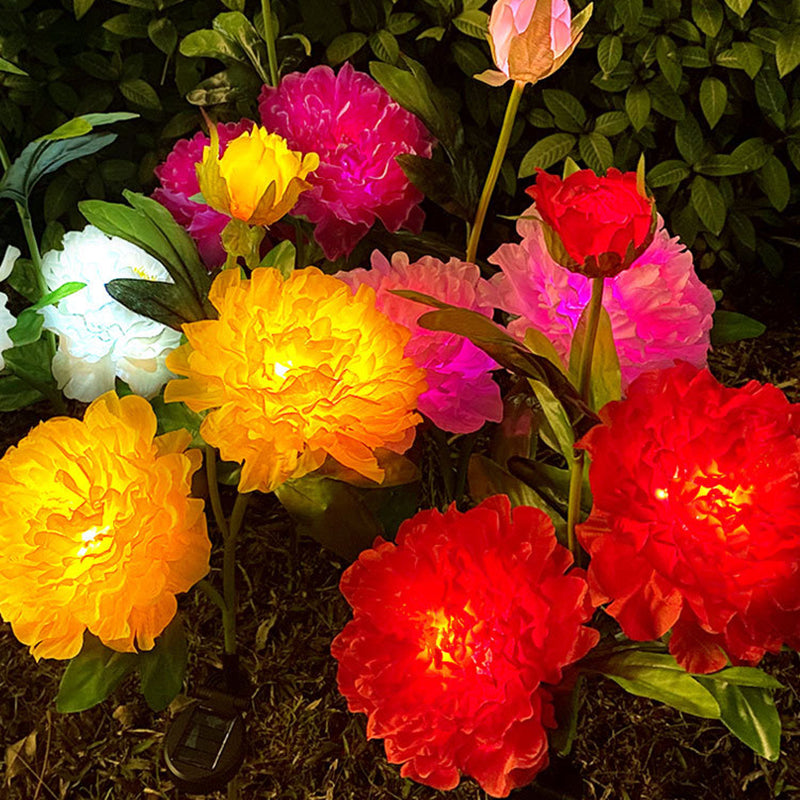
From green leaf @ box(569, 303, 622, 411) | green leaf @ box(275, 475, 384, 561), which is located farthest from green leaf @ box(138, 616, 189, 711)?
green leaf @ box(569, 303, 622, 411)

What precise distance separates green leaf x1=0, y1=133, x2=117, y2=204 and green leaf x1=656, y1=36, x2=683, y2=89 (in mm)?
705

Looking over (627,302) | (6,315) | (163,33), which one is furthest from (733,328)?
(163,33)

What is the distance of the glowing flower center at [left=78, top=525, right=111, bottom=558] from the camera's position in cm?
54

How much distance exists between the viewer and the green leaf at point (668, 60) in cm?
112

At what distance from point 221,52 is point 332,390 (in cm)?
46

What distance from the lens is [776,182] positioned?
47.6 inches

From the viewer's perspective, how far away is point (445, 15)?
41.9 inches

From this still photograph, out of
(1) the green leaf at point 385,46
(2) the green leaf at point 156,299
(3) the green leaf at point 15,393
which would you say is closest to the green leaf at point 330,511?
(2) the green leaf at point 156,299

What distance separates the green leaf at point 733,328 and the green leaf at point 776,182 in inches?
22.7

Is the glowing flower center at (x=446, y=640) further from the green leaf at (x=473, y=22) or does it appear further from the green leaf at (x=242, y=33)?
the green leaf at (x=473, y=22)

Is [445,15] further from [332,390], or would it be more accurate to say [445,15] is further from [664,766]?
[664,766]

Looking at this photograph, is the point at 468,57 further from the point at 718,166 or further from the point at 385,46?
the point at 718,166

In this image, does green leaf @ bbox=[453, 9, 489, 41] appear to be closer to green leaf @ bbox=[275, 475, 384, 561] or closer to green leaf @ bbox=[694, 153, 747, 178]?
green leaf @ bbox=[694, 153, 747, 178]

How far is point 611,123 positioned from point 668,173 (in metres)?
0.10
